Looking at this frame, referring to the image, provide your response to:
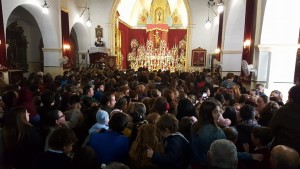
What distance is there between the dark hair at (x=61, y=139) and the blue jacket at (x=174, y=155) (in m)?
0.77

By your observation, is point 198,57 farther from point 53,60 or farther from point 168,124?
point 168,124

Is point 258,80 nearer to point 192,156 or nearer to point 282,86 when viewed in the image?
point 282,86

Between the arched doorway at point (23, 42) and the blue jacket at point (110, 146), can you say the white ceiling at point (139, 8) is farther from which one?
the blue jacket at point (110, 146)

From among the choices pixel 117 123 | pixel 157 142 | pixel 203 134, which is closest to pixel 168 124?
pixel 157 142

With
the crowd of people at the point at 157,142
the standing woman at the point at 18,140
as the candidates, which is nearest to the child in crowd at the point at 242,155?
the crowd of people at the point at 157,142

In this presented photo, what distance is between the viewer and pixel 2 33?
9109 mm

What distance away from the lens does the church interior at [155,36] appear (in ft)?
24.3

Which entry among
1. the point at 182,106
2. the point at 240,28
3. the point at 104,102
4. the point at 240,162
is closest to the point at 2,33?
the point at 104,102

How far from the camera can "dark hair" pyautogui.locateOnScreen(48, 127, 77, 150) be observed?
2.19 m

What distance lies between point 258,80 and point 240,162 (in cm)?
570

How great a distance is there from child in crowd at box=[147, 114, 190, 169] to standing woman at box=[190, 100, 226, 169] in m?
0.20

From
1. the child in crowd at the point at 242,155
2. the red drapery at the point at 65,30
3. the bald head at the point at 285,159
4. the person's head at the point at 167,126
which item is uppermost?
the red drapery at the point at 65,30

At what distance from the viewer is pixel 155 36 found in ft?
72.4

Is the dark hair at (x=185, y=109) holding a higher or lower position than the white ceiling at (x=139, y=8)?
lower
